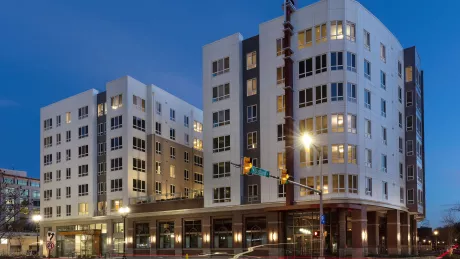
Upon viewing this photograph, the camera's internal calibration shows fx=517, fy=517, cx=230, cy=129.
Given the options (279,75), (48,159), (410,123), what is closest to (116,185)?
(48,159)

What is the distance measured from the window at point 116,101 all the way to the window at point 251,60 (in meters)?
25.2

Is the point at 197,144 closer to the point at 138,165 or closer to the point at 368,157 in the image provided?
the point at 138,165

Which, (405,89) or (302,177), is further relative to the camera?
(405,89)

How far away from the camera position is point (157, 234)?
235ft

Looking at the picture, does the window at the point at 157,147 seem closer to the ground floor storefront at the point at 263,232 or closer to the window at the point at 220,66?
the ground floor storefront at the point at 263,232

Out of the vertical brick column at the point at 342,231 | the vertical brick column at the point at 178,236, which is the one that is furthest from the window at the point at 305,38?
the vertical brick column at the point at 178,236

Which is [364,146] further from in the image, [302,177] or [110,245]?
[110,245]

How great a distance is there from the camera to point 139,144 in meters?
81.3

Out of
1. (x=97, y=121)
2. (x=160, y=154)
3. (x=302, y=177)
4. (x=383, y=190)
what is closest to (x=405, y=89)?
(x=383, y=190)

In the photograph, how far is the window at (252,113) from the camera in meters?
63.6

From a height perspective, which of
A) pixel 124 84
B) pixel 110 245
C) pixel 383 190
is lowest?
pixel 110 245

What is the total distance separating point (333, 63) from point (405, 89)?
57.1 feet

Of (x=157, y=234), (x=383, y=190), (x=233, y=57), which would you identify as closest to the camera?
(x=383, y=190)

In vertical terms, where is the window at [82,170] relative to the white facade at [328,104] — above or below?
below
